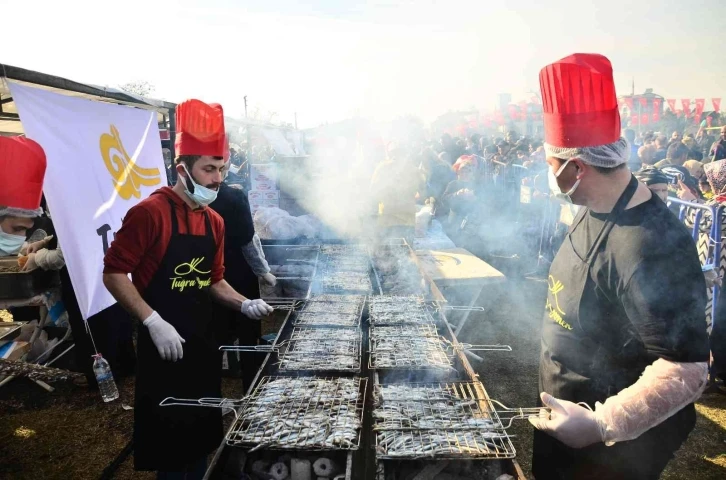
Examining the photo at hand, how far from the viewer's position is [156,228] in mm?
2867

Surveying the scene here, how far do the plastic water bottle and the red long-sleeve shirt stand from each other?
3.17 meters

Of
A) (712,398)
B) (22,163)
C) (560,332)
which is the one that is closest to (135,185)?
(22,163)

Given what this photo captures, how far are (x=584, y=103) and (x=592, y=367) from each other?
54.3 inches

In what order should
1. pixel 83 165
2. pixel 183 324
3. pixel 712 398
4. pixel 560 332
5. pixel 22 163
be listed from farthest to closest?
1. pixel 712 398
2. pixel 83 165
3. pixel 22 163
4. pixel 183 324
5. pixel 560 332

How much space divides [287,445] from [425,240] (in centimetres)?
698

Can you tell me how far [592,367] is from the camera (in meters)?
2.21

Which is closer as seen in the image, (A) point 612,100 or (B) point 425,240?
(A) point 612,100

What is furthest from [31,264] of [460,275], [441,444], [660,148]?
[660,148]

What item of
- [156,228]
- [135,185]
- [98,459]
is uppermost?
[135,185]

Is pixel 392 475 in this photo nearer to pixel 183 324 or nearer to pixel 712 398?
pixel 183 324

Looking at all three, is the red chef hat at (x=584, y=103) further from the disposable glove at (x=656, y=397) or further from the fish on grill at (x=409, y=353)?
the fish on grill at (x=409, y=353)

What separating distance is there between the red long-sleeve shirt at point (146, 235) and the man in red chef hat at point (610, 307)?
2482 millimetres

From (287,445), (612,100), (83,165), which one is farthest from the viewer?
(83,165)

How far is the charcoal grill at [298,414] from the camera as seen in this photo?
8.48ft
